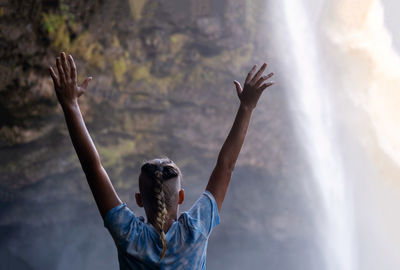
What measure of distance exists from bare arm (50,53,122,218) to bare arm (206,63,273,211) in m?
0.29

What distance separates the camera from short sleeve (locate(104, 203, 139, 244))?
3.31 ft

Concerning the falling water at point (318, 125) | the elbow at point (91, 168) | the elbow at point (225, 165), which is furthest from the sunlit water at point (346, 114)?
the elbow at point (91, 168)

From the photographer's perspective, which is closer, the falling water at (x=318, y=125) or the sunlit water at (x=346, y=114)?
the falling water at (x=318, y=125)

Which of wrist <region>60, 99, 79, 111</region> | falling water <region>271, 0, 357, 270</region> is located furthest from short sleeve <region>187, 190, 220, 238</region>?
falling water <region>271, 0, 357, 270</region>

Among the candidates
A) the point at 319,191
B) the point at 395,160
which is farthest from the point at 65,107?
the point at 395,160

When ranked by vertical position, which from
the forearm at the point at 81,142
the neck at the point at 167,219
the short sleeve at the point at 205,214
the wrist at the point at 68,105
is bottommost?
the neck at the point at 167,219

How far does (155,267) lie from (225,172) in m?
0.35

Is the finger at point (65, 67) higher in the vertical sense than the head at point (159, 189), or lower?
higher

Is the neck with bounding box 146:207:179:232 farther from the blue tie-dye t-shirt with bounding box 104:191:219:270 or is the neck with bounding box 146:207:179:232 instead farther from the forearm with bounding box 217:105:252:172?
the forearm with bounding box 217:105:252:172

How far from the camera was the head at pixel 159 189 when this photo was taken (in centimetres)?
105

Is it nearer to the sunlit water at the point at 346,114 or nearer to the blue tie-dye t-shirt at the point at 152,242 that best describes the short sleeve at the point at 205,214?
the blue tie-dye t-shirt at the point at 152,242

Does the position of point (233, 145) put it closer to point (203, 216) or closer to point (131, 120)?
point (203, 216)

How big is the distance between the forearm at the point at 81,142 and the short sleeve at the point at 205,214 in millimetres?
291

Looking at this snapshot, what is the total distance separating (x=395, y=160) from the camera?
1088 centimetres
